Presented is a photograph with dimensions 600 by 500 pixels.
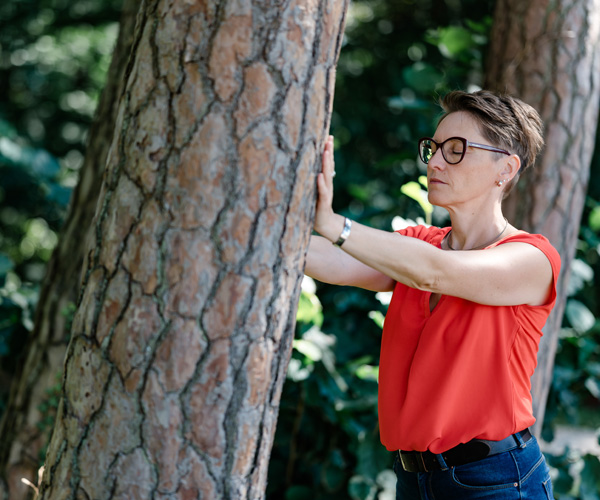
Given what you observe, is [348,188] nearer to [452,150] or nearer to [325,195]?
[452,150]

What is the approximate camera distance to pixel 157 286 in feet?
4.17

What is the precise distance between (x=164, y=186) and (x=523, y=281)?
0.93 m

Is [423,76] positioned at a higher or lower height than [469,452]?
higher

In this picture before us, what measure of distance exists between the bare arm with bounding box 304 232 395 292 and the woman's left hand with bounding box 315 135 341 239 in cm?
44

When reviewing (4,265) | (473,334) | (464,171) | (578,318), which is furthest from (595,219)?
(4,265)

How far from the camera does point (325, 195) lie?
4.66 feet

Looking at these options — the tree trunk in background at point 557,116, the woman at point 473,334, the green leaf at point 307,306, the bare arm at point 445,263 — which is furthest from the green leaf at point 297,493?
the bare arm at point 445,263

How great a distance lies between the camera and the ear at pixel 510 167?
1804 mm

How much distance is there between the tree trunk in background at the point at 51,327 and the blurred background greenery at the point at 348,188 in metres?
0.29

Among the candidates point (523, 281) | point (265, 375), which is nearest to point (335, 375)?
point (523, 281)

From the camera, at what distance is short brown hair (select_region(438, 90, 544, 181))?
178 cm

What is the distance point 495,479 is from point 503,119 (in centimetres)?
94

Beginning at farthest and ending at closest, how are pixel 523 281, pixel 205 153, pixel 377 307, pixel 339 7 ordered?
pixel 377 307 < pixel 523 281 < pixel 339 7 < pixel 205 153

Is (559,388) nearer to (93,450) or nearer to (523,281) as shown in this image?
(523,281)
